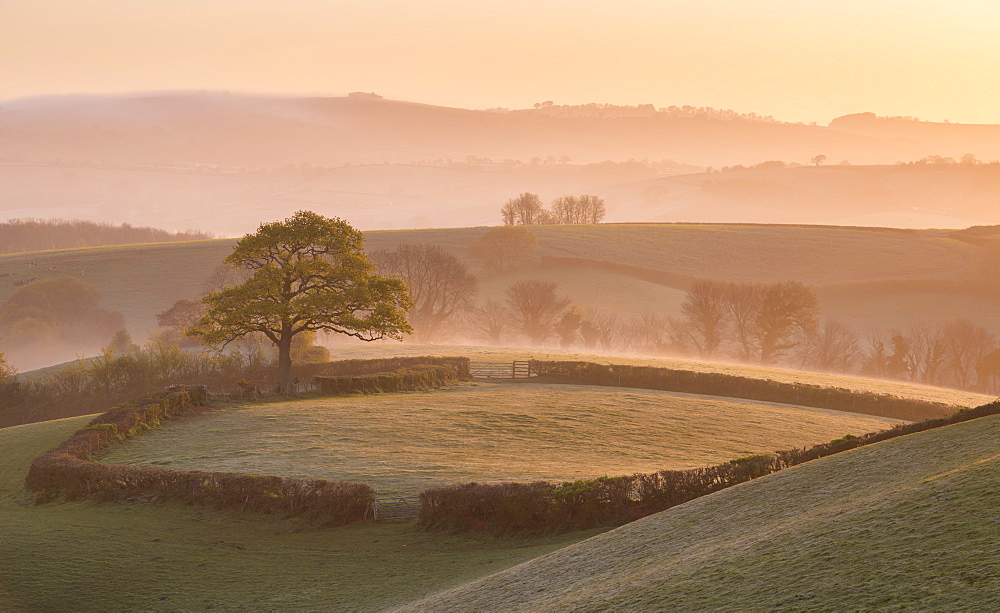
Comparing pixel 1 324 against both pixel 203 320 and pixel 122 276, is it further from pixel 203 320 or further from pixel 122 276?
pixel 203 320

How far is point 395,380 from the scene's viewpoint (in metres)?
57.2

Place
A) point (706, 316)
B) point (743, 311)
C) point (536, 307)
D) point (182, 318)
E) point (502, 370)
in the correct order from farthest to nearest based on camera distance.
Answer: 1. point (536, 307)
2. point (743, 311)
3. point (706, 316)
4. point (182, 318)
5. point (502, 370)

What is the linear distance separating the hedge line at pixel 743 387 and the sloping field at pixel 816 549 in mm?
41733

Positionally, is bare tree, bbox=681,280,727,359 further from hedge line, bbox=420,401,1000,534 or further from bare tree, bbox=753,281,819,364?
hedge line, bbox=420,401,1000,534

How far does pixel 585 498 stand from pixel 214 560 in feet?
38.3

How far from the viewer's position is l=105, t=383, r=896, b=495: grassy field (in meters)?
34.0

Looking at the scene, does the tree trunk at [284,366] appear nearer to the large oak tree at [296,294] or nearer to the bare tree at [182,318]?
the large oak tree at [296,294]

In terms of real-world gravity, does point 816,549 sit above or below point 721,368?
above

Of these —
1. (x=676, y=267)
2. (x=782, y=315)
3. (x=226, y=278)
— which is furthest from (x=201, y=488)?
(x=676, y=267)

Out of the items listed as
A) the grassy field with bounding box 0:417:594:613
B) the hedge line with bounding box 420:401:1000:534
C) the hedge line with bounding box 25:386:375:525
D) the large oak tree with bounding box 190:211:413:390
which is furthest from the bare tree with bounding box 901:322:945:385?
the grassy field with bounding box 0:417:594:613

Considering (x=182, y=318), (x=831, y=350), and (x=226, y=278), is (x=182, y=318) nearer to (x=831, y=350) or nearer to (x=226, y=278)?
(x=226, y=278)

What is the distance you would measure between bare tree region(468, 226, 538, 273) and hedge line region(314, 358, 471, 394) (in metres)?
86.5

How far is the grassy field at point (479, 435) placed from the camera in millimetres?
34031

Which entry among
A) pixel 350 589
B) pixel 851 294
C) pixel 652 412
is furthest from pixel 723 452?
pixel 851 294
